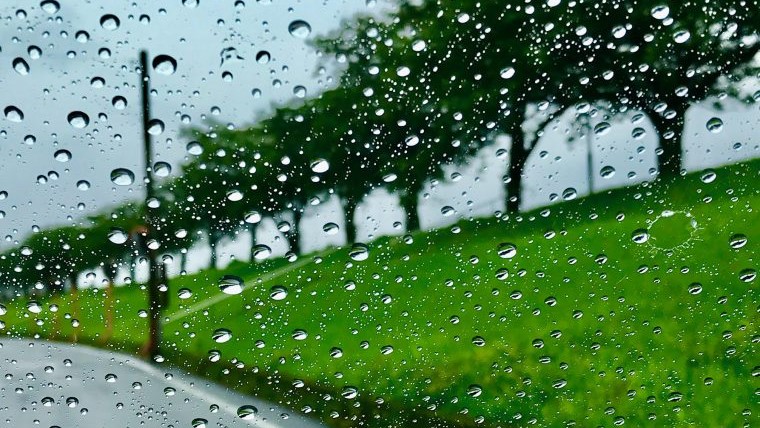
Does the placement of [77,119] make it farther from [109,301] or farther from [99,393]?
[99,393]

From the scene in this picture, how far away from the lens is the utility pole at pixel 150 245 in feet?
5.83

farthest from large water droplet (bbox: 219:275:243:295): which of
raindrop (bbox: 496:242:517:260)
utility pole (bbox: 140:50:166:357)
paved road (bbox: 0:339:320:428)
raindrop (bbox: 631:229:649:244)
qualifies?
raindrop (bbox: 631:229:649:244)

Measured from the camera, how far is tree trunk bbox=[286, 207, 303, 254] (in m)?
2.00

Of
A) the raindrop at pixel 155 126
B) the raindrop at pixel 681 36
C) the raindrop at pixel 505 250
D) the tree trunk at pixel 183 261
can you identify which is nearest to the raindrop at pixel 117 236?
the tree trunk at pixel 183 261

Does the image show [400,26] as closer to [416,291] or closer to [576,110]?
[576,110]

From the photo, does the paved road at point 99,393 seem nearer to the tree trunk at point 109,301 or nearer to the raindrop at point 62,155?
the tree trunk at point 109,301

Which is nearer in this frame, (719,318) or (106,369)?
(106,369)

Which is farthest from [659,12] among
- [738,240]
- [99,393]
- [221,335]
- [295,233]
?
[99,393]

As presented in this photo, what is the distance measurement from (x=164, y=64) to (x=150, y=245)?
1.72ft

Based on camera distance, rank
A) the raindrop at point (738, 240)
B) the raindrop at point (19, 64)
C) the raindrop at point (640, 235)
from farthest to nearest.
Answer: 1. the raindrop at point (738, 240)
2. the raindrop at point (640, 235)
3. the raindrop at point (19, 64)

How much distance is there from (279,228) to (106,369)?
669 mm

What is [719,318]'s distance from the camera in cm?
270

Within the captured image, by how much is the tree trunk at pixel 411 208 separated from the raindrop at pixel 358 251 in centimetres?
19

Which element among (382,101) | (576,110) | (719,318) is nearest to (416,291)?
(382,101)
